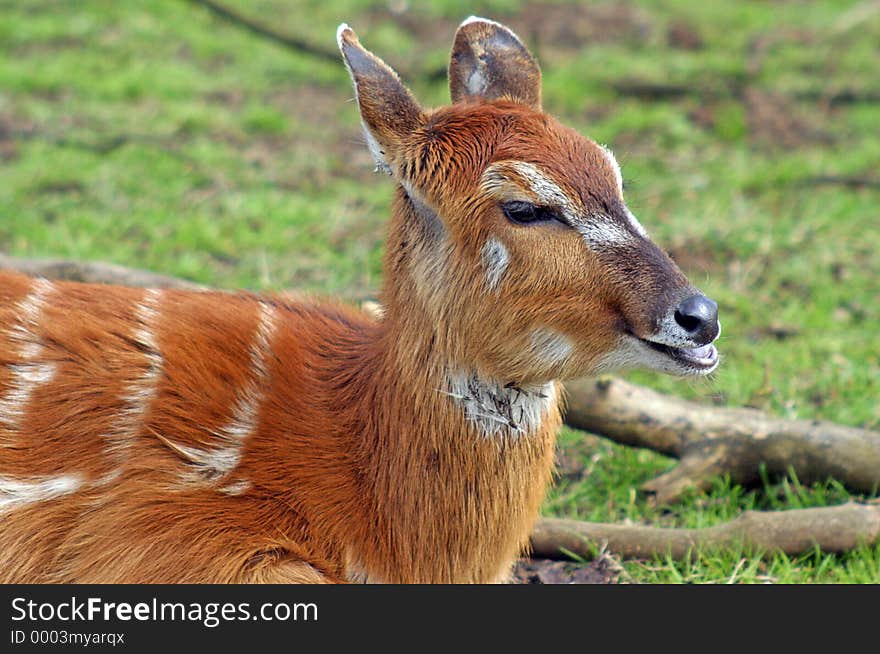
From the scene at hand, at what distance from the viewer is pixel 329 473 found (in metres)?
3.66

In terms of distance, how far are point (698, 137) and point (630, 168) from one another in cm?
90

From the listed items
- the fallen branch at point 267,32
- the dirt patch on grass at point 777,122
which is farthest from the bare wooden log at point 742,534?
the fallen branch at point 267,32

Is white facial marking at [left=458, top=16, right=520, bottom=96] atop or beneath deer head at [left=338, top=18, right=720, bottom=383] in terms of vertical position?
atop

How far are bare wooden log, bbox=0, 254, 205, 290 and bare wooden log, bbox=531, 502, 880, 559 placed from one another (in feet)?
6.54

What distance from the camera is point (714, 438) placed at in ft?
15.6

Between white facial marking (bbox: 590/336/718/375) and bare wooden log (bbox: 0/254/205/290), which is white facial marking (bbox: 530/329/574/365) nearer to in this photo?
white facial marking (bbox: 590/336/718/375)

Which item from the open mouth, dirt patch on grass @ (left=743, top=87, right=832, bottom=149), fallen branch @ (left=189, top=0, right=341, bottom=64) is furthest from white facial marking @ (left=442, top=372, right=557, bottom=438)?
fallen branch @ (left=189, top=0, right=341, bottom=64)

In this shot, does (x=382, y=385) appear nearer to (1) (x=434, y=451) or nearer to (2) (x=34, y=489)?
(1) (x=434, y=451)

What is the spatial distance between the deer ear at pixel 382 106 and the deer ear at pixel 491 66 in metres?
0.58

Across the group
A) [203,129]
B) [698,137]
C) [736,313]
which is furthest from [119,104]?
[736,313]

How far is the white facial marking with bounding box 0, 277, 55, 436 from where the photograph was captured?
3600 millimetres

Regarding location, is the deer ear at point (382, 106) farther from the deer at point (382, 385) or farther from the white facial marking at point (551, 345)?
the white facial marking at point (551, 345)

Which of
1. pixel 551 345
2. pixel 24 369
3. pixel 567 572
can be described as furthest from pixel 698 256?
pixel 24 369
